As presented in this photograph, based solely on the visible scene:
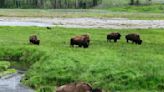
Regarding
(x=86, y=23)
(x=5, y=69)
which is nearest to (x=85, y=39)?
(x=5, y=69)

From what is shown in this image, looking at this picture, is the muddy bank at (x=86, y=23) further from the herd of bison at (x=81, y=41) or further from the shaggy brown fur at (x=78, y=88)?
the shaggy brown fur at (x=78, y=88)

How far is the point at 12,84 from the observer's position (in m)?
23.1

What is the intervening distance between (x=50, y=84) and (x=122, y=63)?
3881 millimetres

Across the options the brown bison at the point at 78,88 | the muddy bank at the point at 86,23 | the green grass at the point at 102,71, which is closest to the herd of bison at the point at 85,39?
the green grass at the point at 102,71

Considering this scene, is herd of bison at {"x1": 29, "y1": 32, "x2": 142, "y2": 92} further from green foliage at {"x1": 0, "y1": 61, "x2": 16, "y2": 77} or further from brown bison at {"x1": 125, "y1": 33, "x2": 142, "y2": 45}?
green foliage at {"x1": 0, "y1": 61, "x2": 16, "y2": 77}

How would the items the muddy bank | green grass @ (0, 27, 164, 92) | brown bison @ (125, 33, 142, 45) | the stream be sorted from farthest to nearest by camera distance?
the muddy bank → brown bison @ (125, 33, 142, 45) → the stream → green grass @ (0, 27, 164, 92)

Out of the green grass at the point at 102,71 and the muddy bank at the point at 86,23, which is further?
the muddy bank at the point at 86,23

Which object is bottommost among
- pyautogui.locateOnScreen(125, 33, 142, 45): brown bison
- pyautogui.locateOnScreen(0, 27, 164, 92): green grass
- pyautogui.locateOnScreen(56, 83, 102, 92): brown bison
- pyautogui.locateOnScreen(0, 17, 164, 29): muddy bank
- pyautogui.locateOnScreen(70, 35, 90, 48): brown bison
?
pyautogui.locateOnScreen(0, 17, 164, 29): muddy bank

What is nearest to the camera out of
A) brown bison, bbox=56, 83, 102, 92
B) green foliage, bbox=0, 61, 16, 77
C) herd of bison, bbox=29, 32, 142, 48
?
brown bison, bbox=56, 83, 102, 92

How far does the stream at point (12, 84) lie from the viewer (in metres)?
21.7

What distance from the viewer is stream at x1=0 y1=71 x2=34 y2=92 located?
2166 cm

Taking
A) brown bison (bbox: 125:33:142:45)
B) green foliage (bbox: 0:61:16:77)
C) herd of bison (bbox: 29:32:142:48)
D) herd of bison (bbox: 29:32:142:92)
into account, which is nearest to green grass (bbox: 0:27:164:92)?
green foliage (bbox: 0:61:16:77)

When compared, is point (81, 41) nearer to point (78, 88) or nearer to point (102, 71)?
point (102, 71)

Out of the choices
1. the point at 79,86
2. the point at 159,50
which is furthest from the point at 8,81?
the point at 159,50
